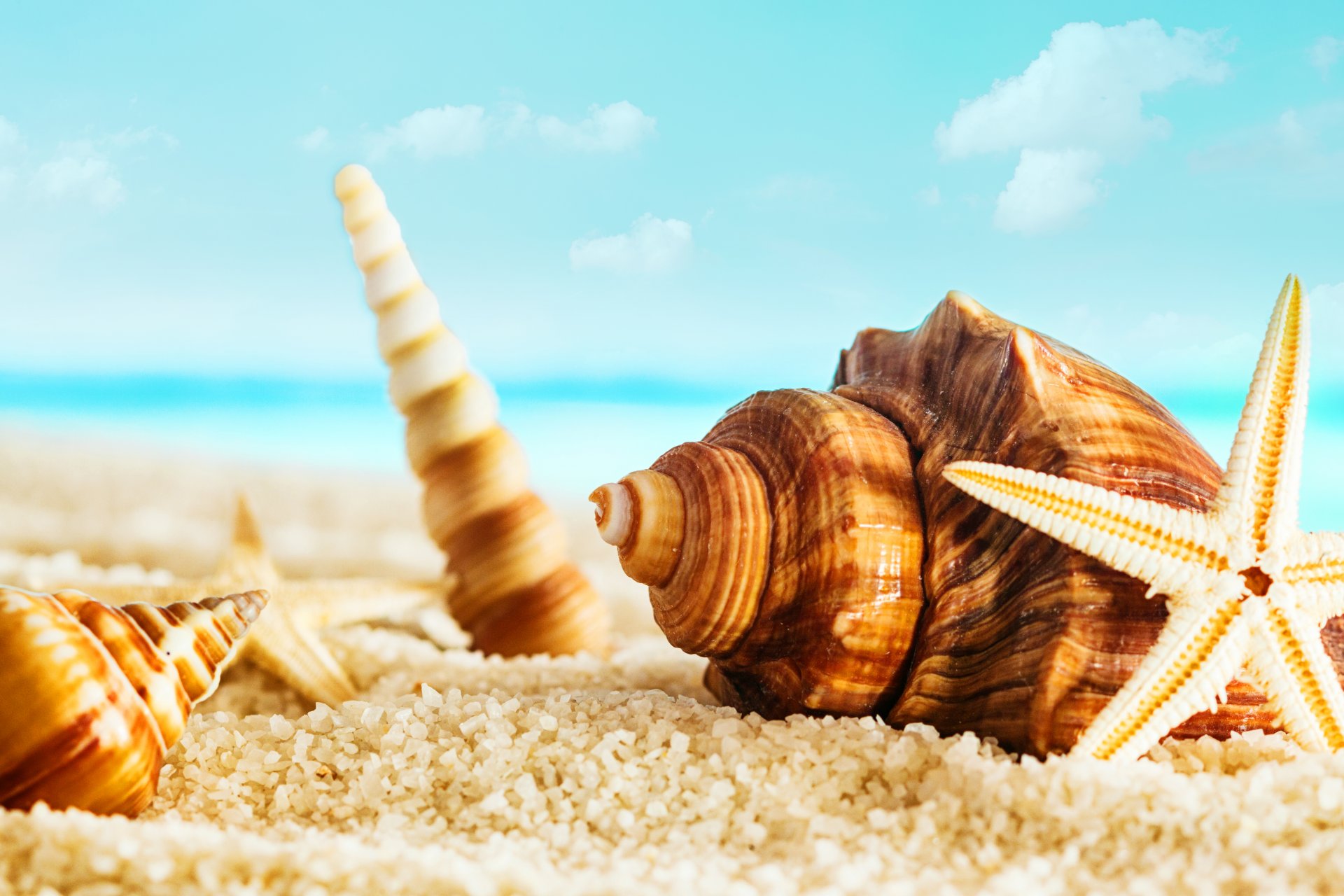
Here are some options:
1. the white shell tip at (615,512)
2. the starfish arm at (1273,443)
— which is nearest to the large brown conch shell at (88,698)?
the white shell tip at (615,512)

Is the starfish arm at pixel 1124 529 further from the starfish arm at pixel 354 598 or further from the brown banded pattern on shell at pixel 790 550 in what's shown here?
the starfish arm at pixel 354 598

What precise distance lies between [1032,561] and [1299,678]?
339 millimetres

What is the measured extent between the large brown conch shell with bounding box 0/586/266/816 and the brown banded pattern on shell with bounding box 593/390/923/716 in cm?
63

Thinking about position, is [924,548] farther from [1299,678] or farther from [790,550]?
[1299,678]

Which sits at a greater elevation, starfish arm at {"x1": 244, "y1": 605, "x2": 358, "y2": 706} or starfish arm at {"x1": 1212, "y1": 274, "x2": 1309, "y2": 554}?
starfish arm at {"x1": 1212, "y1": 274, "x2": 1309, "y2": 554}

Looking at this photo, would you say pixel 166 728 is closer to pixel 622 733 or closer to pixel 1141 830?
pixel 622 733

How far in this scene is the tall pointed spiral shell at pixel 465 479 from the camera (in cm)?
252

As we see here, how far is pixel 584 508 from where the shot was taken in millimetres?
4293

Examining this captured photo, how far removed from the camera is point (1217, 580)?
131 cm

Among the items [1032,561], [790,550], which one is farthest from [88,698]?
[1032,561]

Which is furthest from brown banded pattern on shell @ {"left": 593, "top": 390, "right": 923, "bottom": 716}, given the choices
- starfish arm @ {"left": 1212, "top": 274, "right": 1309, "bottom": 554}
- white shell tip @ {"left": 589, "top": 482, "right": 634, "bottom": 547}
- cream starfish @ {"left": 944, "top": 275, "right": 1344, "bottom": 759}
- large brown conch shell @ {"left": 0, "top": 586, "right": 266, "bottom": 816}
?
large brown conch shell @ {"left": 0, "top": 586, "right": 266, "bottom": 816}

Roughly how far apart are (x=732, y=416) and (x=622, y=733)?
587 millimetres

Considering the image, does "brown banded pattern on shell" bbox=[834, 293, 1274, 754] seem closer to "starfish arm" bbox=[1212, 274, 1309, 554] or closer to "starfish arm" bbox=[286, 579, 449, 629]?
"starfish arm" bbox=[1212, 274, 1309, 554]

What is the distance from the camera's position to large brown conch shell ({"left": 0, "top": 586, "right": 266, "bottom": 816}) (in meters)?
1.15
